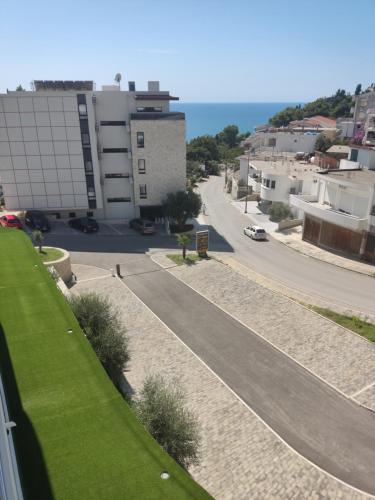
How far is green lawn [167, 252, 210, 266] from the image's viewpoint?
3588 cm

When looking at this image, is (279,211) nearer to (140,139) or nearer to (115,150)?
(140,139)

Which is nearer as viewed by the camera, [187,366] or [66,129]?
[187,366]

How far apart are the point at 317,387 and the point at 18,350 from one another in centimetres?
1428

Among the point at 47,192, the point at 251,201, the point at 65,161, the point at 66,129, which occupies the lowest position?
the point at 251,201

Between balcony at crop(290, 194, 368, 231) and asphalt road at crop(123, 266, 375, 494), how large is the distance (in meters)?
17.0

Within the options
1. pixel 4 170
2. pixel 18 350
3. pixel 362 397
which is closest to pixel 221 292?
pixel 362 397

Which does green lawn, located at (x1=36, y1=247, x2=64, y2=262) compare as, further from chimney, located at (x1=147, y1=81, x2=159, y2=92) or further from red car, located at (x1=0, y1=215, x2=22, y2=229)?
chimney, located at (x1=147, y1=81, x2=159, y2=92)

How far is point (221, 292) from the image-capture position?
29922 millimetres

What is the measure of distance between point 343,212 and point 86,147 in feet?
97.7

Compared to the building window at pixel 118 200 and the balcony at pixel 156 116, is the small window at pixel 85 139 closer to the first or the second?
the balcony at pixel 156 116

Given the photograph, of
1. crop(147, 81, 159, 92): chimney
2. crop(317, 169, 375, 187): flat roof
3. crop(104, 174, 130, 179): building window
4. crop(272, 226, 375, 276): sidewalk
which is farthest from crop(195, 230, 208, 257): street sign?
crop(147, 81, 159, 92): chimney

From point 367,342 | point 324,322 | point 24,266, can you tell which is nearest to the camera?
point 24,266

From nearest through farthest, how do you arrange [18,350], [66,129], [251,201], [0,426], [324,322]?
[0,426], [18,350], [324,322], [66,129], [251,201]

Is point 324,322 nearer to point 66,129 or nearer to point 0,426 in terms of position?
point 0,426
